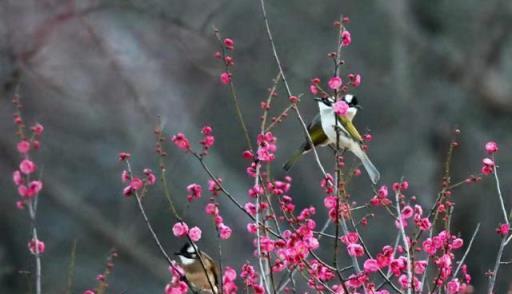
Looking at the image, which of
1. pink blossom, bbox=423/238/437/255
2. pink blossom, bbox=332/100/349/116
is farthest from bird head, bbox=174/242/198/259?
pink blossom, bbox=332/100/349/116

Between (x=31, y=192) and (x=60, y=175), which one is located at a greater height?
(x=60, y=175)

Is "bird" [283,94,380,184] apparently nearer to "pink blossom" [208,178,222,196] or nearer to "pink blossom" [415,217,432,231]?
"pink blossom" [415,217,432,231]

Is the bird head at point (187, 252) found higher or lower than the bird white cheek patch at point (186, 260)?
higher

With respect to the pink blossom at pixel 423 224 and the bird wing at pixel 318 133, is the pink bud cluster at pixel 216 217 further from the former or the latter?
the bird wing at pixel 318 133

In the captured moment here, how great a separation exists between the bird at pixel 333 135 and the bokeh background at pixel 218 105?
3.18m

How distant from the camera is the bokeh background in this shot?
249 inches

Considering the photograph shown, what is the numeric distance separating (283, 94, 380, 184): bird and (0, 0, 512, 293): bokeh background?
3184 millimetres

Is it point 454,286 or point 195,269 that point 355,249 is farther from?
point 195,269

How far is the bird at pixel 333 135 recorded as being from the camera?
8.84ft

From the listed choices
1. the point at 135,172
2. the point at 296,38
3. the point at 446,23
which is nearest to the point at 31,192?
the point at 135,172

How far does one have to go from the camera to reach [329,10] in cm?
666

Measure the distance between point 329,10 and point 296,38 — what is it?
289 millimetres

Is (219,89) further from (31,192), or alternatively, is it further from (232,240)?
(31,192)

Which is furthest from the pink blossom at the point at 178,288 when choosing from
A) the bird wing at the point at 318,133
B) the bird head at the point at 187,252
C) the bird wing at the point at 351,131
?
the bird head at the point at 187,252
